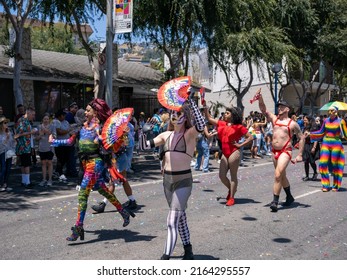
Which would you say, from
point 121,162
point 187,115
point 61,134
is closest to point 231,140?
point 121,162

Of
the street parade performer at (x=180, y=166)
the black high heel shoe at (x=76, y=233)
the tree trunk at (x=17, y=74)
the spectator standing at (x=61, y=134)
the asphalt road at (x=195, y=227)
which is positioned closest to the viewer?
the street parade performer at (x=180, y=166)

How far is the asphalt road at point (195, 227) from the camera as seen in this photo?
5.61 metres

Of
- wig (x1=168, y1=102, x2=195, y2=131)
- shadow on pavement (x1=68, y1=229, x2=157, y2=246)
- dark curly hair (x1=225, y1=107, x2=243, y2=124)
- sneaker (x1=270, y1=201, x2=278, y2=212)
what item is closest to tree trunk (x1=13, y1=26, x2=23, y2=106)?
dark curly hair (x1=225, y1=107, x2=243, y2=124)

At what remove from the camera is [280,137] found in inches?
320

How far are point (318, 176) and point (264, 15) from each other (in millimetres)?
10152

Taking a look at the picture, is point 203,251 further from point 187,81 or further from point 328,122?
point 328,122

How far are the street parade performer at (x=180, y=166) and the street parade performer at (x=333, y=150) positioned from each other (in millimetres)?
5989

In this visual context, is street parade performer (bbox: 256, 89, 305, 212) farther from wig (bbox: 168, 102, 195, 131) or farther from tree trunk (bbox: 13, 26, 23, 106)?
tree trunk (bbox: 13, 26, 23, 106)

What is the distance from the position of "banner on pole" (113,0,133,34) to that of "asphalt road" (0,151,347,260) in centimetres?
558

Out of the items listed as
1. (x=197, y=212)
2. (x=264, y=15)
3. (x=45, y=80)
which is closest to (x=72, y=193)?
(x=197, y=212)

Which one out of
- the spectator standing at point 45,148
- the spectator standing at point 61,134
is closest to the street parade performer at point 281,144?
the spectator standing at point 45,148

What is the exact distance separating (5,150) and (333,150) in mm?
7282

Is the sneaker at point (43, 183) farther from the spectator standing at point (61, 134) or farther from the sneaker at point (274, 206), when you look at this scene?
the sneaker at point (274, 206)

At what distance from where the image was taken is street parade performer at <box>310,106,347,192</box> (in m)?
10.1
